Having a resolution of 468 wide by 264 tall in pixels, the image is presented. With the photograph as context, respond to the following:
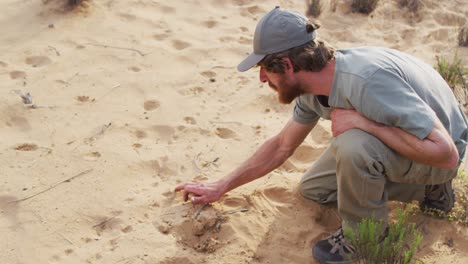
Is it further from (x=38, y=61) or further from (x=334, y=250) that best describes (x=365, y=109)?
(x=38, y=61)

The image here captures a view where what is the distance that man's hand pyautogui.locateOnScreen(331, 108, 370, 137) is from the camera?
2.73 metres

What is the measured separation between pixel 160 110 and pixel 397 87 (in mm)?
1912

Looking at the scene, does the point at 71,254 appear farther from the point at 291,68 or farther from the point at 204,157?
the point at 291,68

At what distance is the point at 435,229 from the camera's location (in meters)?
3.21

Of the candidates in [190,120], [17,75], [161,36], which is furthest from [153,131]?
[161,36]

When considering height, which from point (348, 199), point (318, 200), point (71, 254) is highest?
point (348, 199)

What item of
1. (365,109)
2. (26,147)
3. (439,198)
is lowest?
(26,147)

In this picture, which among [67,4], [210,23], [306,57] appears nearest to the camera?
[306,57]

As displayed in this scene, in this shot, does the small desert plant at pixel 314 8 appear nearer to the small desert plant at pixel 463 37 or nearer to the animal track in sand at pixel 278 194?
the small desert plant at pixel 463 37

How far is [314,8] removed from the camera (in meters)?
5.41

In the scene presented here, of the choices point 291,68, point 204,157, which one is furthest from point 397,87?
point 204,157

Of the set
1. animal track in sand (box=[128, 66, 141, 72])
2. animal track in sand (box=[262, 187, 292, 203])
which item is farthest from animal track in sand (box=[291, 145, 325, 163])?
animal track in sand (box=[128, 66, 141, 72])

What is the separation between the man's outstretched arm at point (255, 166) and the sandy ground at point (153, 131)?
9 centimetres

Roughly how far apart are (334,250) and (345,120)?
66 centimetres
